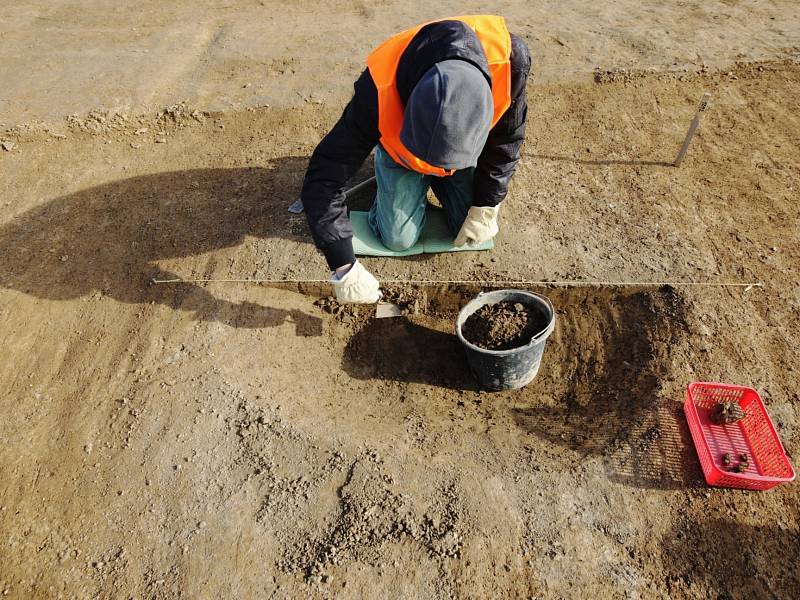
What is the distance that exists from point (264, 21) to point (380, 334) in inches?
187

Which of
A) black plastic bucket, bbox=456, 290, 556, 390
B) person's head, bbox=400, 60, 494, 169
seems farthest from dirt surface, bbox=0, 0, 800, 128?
person's head, bbox=400, 60, 494, 169

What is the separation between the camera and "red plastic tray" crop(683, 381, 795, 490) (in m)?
2.55

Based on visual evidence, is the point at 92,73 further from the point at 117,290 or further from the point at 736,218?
the point at 736,218

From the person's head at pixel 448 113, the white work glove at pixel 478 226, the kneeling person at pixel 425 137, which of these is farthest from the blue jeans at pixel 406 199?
the person's head at pixel 448 113

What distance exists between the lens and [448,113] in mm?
2150

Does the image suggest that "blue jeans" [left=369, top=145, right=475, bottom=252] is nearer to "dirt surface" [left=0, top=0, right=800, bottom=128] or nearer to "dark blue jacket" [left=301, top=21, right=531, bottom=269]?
"dark blue jacket" [left=301, top=21, right=531, bottom=269]

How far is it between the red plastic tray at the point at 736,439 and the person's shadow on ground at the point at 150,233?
7.16 feet

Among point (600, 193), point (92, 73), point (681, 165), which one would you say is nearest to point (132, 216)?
point (92, 73)

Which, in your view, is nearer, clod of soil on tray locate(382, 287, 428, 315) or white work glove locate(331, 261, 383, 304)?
white work glove locate(331, 261, 383, 304)

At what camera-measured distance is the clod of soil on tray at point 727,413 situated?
2.77m

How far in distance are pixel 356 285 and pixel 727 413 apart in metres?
2.08

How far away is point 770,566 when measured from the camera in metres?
2.38

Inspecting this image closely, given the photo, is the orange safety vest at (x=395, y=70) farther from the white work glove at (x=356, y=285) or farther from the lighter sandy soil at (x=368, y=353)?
the lighter sandy soil at (x=368, y=353)

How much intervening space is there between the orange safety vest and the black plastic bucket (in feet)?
2.70
